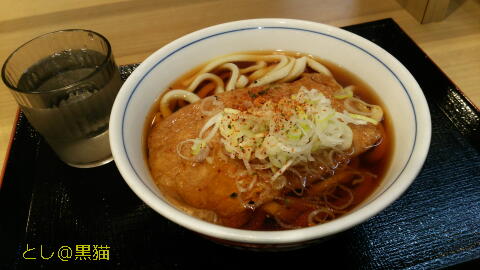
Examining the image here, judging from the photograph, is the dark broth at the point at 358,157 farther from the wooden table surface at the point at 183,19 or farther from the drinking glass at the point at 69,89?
the wooden table surface at the point at 183,19

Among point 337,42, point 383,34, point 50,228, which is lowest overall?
point 50,228

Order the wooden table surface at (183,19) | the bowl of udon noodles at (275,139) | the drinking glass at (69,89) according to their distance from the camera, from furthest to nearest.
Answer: the wooden table surface at (183,19) < the drinking glass at (69,89) < the bowl of udon noodles at (275,139)

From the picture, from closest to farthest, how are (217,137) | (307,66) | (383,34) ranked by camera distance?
(217,137), (307,66), (383,34)

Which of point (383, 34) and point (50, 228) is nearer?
point (50, 228)

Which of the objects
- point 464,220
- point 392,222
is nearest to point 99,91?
point 392,222

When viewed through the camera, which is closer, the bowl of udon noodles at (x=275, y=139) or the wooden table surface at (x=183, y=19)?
the bowl of udon noodles at (x=275, y=139)

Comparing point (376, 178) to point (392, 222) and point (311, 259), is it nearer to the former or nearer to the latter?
point (392, 222)

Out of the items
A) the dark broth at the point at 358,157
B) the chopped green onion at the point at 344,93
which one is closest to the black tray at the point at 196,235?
the dark broth at the point at 358,157
